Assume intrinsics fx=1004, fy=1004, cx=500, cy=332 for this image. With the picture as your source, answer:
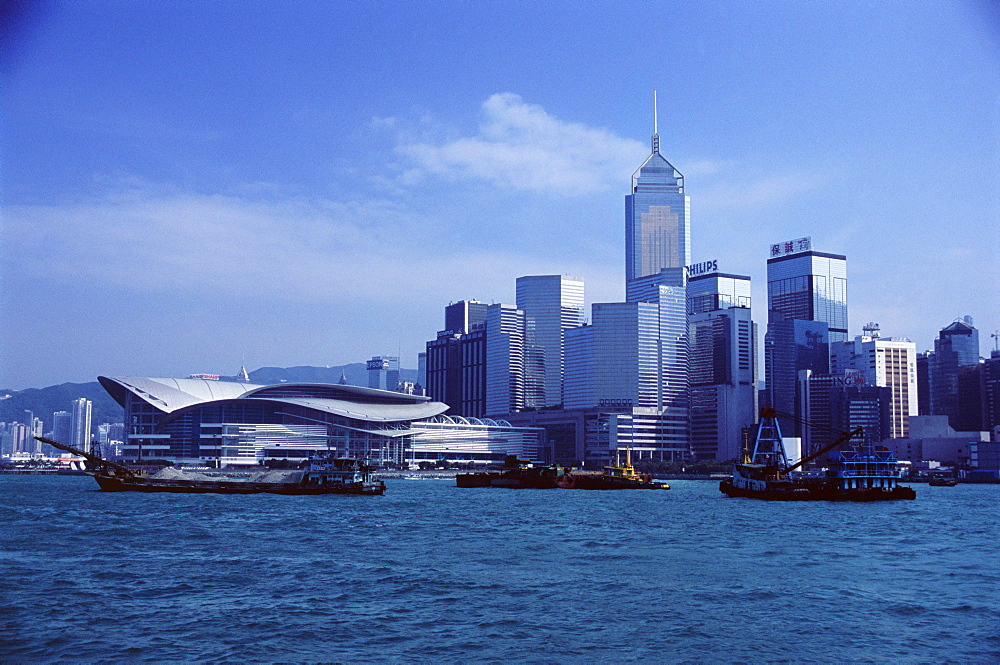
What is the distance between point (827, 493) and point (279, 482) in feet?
159

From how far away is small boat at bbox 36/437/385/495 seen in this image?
288 feet

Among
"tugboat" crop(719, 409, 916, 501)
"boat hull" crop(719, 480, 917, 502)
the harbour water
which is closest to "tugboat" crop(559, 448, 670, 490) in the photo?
"tugboat" crop(719, 409, 916, 501)

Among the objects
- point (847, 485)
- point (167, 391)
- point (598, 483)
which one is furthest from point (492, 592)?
point (167, 391)

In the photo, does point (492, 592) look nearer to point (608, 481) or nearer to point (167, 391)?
point (608, 481)

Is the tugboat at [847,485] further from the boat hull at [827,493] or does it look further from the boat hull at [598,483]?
the boat hull at [598,483]

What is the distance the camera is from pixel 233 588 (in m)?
28.4

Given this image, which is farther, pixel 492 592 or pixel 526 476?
pixel 526 476

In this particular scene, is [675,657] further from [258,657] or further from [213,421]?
[213,421]

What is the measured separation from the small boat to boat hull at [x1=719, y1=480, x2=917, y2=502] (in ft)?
111

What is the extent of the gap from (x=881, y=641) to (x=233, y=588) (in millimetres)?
17126

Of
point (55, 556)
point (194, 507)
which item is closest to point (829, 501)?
point (194, 507)

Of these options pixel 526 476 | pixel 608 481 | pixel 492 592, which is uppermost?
pixel 492 592

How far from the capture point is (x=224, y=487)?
9131 cm

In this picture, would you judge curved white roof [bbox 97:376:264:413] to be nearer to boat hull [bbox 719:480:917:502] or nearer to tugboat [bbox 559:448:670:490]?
tugboat [bbox 559:448:670:490]
